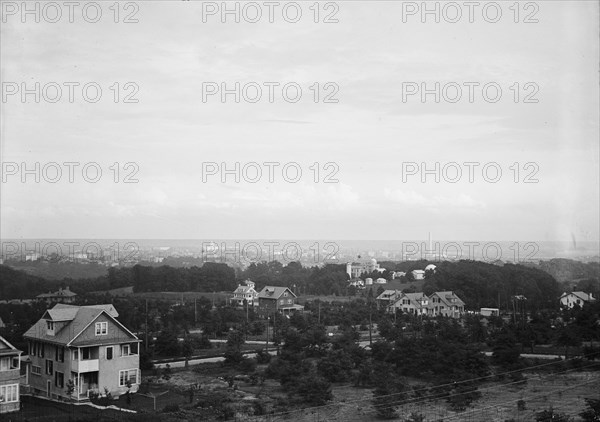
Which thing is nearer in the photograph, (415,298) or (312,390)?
(312,390)

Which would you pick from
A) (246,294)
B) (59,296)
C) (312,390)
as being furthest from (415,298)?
(59,296)

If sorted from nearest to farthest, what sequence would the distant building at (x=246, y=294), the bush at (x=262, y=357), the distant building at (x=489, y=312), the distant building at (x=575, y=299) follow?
the bush at (x=262, y=357), the distant building at (x=246, y=294), the distant building at (x=489, y=312), the distant building at (x=575, y=299)

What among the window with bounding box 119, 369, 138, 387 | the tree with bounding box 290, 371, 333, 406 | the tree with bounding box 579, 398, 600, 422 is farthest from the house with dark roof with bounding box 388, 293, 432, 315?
the window with bounding box 119, 369, 138, 387

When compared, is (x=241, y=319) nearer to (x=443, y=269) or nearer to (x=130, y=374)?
(x=130, y=374)

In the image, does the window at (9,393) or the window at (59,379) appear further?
the window at (59,379)

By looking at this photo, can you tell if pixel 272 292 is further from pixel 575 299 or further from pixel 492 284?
pixel 575 299

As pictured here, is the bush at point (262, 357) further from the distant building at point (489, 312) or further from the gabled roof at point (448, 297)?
the distant building at point (489, 312)

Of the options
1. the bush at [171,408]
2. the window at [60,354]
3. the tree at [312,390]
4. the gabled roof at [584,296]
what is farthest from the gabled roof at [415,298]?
the window at [60,354]

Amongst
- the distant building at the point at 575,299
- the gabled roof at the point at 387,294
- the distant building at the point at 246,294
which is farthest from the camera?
the distant building at the point at 575,299
